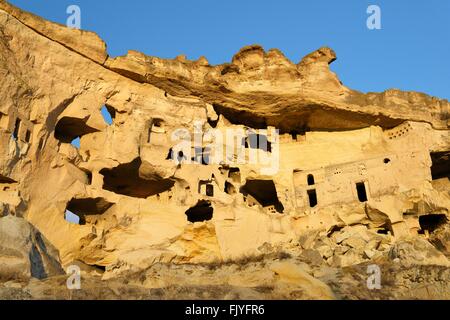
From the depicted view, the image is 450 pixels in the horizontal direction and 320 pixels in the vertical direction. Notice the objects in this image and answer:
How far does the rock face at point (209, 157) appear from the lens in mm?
19766

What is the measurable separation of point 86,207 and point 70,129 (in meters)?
3.41

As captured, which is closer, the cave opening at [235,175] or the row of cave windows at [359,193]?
the row of cave windows at [359,193]

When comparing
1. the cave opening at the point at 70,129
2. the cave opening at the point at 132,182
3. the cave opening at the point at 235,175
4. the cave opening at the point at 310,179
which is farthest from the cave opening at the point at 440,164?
the cave opening at the point at 70,129

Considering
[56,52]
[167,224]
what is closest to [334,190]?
[167,224]

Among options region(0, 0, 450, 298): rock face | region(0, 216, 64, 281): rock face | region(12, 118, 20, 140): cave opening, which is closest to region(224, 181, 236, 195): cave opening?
region(0, 0, 450, 298): rock face

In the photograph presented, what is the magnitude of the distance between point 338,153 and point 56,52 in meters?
14.1

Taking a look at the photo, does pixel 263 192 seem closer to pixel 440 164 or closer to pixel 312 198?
pixel 312 198

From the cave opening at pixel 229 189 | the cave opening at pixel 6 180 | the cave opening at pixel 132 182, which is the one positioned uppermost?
the cave opening at pixel 132 182

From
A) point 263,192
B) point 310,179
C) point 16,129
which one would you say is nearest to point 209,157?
point 263,192

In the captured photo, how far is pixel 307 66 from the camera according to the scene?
2608 cm

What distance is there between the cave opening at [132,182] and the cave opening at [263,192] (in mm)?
4098

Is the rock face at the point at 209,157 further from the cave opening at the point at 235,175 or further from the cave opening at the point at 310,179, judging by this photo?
the cave opening at the point at 310,179

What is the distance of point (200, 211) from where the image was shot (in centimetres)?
2442
